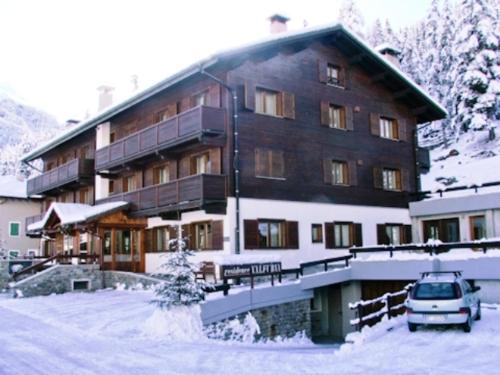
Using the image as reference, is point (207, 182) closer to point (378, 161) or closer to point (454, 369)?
point (378, 161)

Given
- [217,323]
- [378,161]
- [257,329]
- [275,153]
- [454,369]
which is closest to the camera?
[454,369]

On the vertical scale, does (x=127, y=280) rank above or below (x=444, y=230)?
below

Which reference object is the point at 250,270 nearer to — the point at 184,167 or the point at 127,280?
the point at 184,167

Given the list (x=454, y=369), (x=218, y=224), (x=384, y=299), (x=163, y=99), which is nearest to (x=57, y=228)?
(x=163, y=99)

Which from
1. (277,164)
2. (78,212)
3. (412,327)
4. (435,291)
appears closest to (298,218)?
(277,164)

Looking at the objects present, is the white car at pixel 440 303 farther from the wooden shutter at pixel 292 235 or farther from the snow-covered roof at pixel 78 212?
the snow-covered roof at pixel 78 212

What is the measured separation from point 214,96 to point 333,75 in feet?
25.6

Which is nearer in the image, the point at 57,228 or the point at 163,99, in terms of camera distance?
the point at 163,99

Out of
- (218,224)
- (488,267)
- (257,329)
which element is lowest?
(257,329)

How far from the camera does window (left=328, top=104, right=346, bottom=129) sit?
29.2 meters

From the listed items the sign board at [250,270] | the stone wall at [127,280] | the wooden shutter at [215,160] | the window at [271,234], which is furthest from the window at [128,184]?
the sign board at [250,270]

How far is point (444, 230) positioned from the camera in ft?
100

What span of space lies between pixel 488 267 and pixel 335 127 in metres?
12.0

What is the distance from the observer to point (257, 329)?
18125 mm
